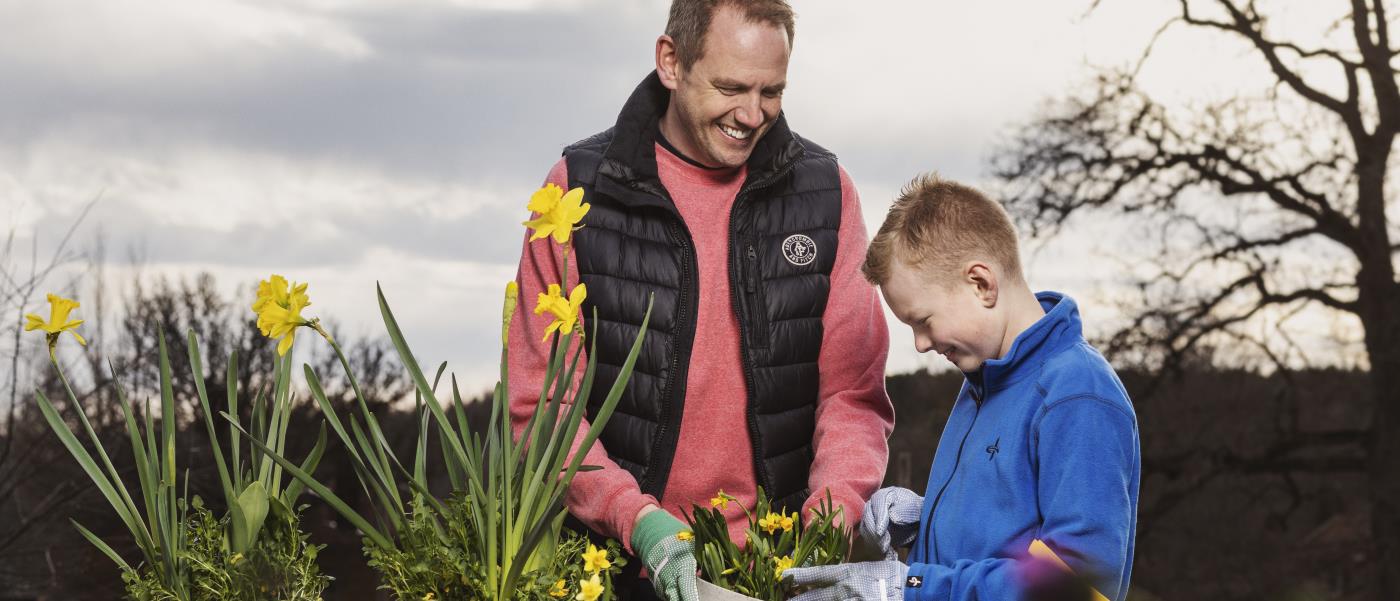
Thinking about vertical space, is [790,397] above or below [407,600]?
above

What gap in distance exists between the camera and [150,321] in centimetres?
873

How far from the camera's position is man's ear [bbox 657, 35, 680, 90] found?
209 centimetres

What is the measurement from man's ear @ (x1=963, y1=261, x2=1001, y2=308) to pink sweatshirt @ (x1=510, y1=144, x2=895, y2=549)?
46 cm

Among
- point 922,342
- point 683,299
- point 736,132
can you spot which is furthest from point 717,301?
point 922,342

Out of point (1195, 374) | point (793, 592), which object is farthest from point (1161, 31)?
point (793, 592)

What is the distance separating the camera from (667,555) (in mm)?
1540

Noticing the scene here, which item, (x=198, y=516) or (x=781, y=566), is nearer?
(x=781, y=566)

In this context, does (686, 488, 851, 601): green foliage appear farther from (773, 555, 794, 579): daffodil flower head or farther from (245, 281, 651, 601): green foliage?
(245, 281, 651, 601): green foliage

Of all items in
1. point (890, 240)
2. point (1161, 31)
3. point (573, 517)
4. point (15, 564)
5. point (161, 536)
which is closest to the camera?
point (161, 536)

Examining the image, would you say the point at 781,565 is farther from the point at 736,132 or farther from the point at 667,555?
the point at 736,132

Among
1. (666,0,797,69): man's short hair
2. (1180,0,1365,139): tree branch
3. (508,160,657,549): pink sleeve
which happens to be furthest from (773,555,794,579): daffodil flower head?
(1180,0,1365,139): tree branch

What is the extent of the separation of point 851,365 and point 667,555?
0.67m

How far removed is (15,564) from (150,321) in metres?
3.37

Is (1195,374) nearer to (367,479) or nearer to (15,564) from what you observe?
→ (15,564)
